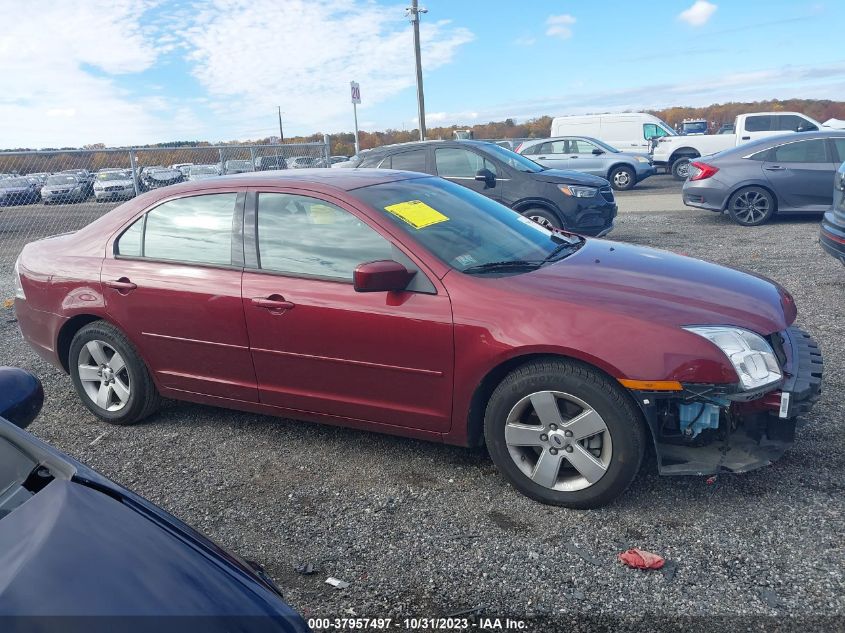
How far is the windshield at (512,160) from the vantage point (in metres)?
9.77

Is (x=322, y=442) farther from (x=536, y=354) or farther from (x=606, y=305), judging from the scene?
(x=606, y=305)

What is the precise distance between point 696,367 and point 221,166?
11.6 metres

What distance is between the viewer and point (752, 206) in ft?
37.0

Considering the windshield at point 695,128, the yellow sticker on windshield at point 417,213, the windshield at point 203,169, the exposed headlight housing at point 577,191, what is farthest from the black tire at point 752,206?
the windshield at point 695,128

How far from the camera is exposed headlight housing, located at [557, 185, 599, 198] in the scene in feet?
30.9

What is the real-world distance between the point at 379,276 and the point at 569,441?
3.78 ft

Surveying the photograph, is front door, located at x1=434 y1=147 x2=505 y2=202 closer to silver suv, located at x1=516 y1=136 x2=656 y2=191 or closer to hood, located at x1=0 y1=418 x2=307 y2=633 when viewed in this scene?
hood, located at x1=0 y1=418 x2=307 y2=633

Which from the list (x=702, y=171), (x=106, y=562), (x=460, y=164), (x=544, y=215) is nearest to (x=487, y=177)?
(x=460, y=164)

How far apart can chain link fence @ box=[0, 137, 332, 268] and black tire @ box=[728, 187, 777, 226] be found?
7075 millimetres

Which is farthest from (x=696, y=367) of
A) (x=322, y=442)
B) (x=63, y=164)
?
(x=63, y=164)

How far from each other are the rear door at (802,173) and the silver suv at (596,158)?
8.24 metres

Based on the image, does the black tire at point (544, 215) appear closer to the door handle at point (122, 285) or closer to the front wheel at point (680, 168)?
the door handle at point (122, 285)

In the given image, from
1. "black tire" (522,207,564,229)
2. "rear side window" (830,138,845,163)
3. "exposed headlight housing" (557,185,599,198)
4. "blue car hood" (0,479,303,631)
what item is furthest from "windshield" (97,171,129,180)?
"rear side window" (830,138,845,163)

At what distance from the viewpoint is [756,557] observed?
9.17 ft
